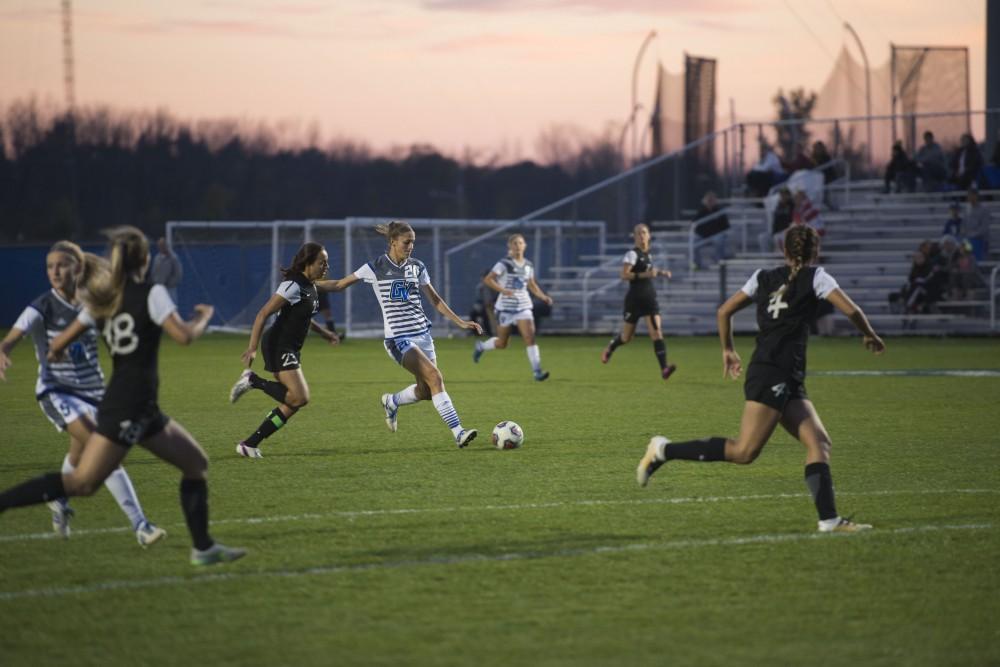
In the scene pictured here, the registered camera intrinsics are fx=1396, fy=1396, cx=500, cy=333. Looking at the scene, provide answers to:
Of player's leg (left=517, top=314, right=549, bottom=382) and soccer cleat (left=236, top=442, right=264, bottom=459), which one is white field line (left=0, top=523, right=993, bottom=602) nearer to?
soccer cleat (left=236, top=442, right=264, bottom=459)

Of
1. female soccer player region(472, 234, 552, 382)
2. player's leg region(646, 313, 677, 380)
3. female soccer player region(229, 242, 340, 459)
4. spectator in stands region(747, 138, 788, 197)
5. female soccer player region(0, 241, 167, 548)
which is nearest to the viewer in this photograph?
female soccer player region(0, 241, 167, 548)

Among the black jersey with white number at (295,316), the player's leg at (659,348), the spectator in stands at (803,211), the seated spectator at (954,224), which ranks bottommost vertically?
the player's leg at (659,348)

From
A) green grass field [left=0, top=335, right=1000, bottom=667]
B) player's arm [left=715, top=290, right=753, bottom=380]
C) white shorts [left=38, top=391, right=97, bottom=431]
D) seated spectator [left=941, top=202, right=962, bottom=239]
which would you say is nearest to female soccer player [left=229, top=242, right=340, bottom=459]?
green grass field [left=0, top=335, right=1000, bottom=667]

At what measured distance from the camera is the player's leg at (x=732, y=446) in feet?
25.1

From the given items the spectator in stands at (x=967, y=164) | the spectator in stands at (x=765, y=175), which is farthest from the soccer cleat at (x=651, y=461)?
the spectator in stands at (x=765, y=175)

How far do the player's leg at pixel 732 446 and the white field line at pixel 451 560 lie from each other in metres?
0.49

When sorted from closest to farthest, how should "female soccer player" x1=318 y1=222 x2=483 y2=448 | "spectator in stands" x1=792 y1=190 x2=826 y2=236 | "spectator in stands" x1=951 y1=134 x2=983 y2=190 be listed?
"female soccer player" x1=318 y1=222 x2=483 y2=448
"spectator in stands" x1=792 y1=190 x2=826 y2=236
"spectator in stands" x1=951 y1=134 x2=983 y2=190

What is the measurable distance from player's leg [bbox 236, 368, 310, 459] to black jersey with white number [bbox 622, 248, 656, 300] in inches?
359

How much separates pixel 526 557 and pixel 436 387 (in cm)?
466

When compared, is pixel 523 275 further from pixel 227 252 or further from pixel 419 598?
pixel 227 252

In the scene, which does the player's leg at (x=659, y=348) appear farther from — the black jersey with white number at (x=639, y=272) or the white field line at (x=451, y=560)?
the white field line at (x=451, y=560)

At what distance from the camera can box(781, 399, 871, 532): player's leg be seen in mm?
7633

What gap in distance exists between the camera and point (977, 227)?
30344mm

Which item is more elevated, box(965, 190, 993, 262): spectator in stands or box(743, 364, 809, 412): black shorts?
box(965, 190, 993, 262): spectator in stands
